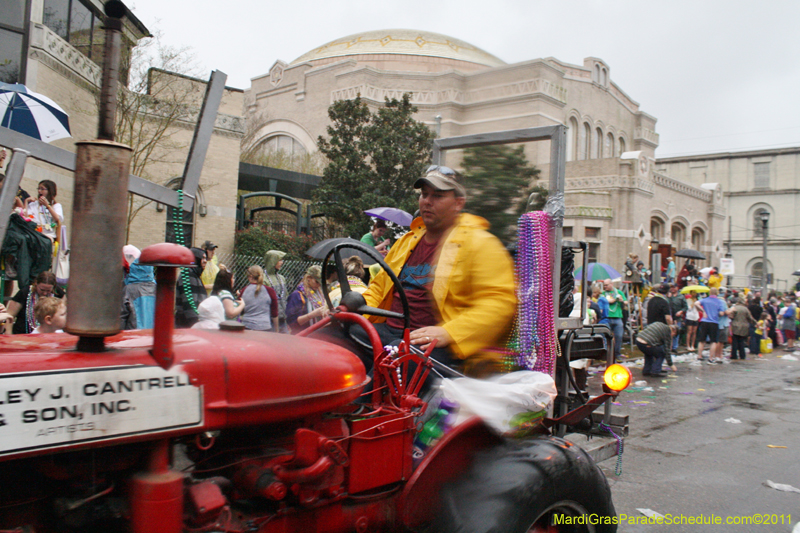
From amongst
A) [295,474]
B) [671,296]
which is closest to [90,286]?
[295,474]

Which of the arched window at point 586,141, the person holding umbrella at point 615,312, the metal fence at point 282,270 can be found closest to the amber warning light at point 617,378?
the person holding umbrella at point 615,312

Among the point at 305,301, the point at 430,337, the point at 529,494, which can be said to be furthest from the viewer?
the point at 305,301

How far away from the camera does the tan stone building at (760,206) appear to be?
1939 inches

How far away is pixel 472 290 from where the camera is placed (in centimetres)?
298

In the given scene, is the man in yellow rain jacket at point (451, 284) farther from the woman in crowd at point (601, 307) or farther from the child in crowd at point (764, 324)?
the child in crowd at point (764, 324)

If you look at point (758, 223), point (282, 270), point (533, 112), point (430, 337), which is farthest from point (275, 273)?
point (758, 223)

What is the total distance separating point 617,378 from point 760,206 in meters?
55.8

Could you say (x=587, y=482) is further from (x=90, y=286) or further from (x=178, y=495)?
(x=90, y=286)

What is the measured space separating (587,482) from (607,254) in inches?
1087

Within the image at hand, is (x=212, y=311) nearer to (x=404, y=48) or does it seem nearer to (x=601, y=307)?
(x=601, y=307)

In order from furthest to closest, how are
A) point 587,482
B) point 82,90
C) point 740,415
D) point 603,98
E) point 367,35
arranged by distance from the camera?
point 367,35 < point 603,98 < point 82,90 < point 740,415 < point 587,482

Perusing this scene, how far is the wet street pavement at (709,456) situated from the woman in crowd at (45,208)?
5.46 meters

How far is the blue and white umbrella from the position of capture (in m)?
3.55

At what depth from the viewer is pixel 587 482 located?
275 centimetres
